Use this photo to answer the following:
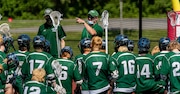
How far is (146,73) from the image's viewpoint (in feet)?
37.6

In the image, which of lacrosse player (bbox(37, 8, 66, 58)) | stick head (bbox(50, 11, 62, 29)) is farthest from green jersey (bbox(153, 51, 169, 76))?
lacrosse player (bbox(37, 8, 66, 58))

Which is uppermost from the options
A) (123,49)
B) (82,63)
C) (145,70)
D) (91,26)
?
(91,26)

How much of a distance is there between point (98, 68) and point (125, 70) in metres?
0.55

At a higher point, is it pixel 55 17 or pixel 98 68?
pixel 55 17

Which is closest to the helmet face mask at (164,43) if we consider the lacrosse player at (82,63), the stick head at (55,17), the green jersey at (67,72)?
the lacrosse player at (82,63)

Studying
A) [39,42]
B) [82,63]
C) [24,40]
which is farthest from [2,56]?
[82,63]

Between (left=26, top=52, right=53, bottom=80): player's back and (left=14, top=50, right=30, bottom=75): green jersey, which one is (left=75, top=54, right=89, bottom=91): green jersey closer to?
(left=26, top=52, right=53, bottom=80): player's back

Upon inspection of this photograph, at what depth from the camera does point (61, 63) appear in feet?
36.7

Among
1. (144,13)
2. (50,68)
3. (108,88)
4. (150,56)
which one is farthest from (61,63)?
(144,13)

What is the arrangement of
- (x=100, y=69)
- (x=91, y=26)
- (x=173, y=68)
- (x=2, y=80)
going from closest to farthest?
(x=2, y=80) < (x=173, y=68) < (x=100, y=69) < (x=91, y=26)

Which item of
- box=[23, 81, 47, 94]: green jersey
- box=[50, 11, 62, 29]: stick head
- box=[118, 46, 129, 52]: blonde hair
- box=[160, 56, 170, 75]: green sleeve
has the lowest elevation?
box=[23, 81, 47, 94]: green jersey

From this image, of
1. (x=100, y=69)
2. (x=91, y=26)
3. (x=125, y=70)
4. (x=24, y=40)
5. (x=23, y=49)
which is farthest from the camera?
(x=91, y=26)

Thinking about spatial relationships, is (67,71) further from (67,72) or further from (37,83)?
(37,83)

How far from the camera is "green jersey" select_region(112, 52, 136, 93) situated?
11.3m
